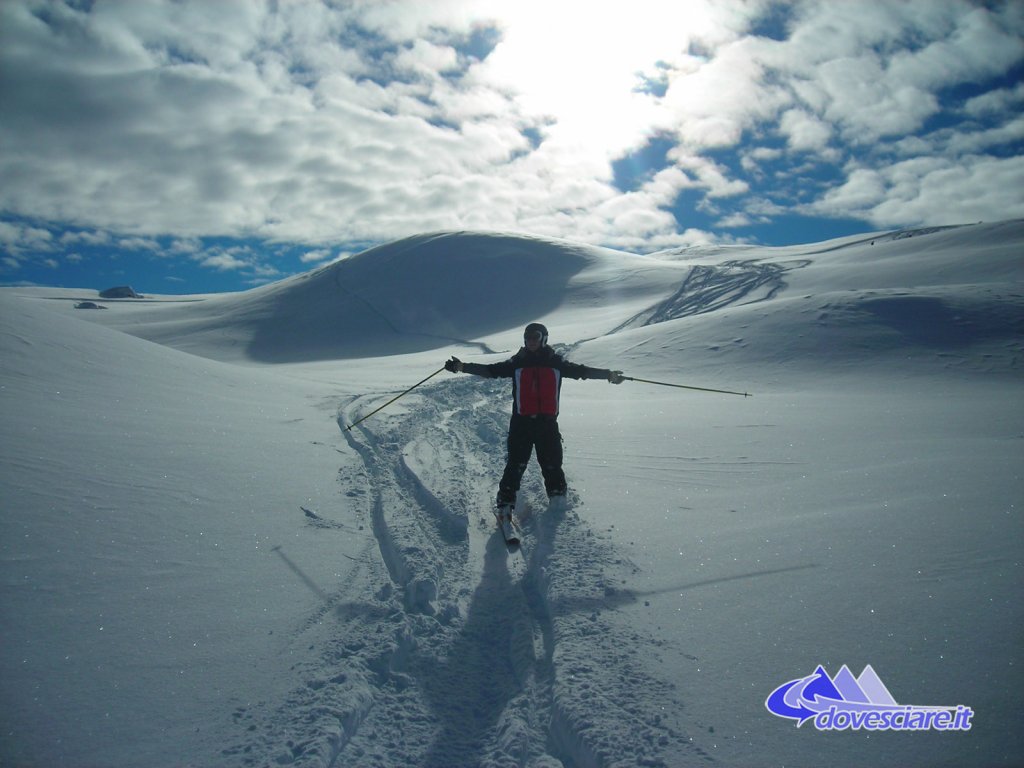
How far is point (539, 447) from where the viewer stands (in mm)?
5492

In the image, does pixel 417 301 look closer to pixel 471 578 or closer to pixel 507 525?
pixel 507 525

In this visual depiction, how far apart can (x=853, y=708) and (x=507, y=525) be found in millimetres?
2782

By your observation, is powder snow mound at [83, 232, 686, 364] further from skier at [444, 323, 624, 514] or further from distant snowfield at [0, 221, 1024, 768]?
skier at [444, 323, 624, 514]

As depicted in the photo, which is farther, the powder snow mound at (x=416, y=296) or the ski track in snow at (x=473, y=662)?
the powder snow mound at (x=416, y=296)

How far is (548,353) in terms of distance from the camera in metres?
5.54

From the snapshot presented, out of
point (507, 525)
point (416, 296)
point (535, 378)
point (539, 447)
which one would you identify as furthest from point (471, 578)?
point (416, 296)

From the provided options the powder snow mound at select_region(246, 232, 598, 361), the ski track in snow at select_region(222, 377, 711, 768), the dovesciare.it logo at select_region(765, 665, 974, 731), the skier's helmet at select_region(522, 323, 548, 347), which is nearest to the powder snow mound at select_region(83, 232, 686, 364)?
the powder snow mound at select_region(246, 232, 598, 361)

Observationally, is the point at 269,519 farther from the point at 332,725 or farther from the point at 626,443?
the point at 626,443

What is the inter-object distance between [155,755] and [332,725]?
2.21 feet

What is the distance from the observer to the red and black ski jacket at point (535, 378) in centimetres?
542

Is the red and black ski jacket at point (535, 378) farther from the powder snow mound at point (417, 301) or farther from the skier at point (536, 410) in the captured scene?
the powder snow mound at point (417, 301)

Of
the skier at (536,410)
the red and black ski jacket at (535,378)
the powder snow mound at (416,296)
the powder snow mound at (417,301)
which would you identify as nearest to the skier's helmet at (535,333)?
the skier at (536,410)

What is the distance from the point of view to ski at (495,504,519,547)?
183 inches

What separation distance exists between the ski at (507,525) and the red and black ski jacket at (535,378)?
0.86 m
